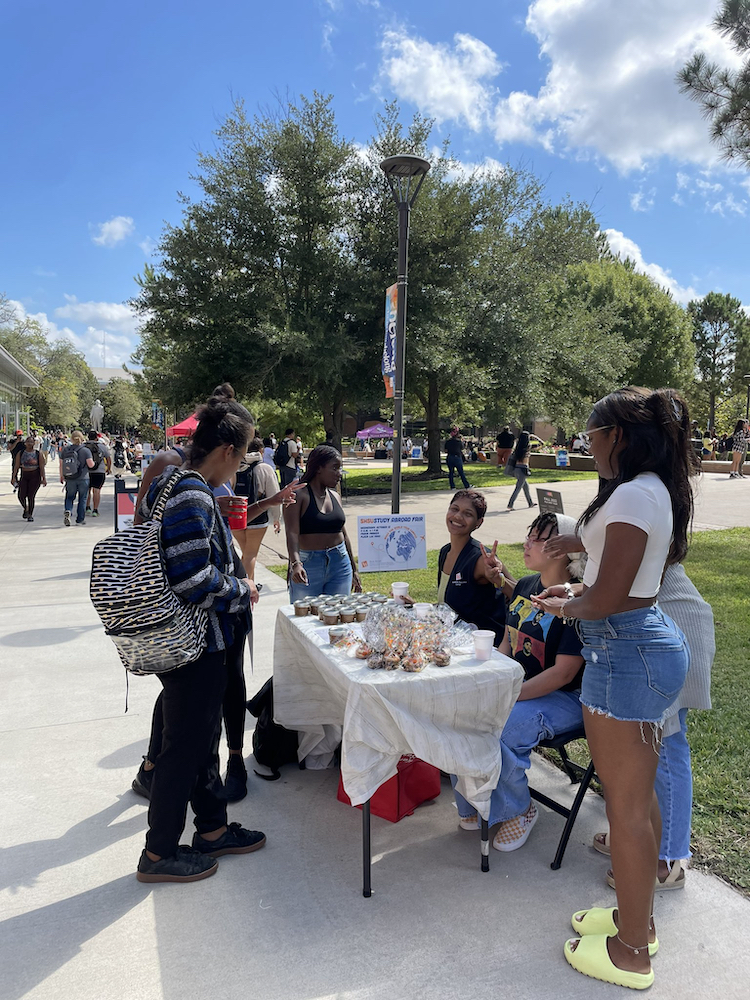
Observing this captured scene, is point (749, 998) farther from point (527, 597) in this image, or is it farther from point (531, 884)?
point (527, 597)

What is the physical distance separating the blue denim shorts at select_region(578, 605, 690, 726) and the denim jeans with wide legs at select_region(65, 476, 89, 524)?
13.1m

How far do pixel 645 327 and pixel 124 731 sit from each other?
39.4 metres

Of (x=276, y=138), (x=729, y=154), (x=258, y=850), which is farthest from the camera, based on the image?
(x=276, y=138)

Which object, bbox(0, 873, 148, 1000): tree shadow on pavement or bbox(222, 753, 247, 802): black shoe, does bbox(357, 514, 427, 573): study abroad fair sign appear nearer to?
bbox(222, 753, 247, 802): black shoe

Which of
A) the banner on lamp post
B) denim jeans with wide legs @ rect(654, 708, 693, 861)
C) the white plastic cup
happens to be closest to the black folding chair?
denim jeans with wide legs @ rect(654, 708, 693, 861)

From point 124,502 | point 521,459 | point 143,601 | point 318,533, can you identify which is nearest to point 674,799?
Answer: point 143,601

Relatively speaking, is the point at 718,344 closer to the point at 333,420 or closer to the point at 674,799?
the point at 333,420

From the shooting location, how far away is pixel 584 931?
246 centimetres

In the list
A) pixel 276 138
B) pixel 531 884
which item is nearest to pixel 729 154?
pixel 531 884

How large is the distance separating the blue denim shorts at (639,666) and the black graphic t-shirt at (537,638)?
87 centimetres

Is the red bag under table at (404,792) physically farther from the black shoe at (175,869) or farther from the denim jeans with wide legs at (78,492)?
the denim jeans with wide legs at (78,492)

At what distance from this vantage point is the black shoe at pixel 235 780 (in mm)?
3510

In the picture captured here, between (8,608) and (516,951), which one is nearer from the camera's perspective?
(516,951)

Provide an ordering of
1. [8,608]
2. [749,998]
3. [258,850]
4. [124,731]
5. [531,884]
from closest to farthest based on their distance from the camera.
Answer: [749,998], [531,884], [258,850], [124,731], [8,608]
